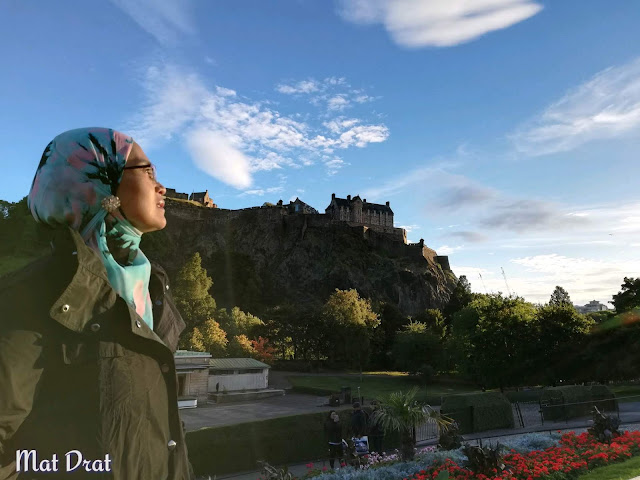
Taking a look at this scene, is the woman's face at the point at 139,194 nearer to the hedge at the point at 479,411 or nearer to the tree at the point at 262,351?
the hedge at the point at 479,411

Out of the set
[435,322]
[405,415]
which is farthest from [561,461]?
[435,322]

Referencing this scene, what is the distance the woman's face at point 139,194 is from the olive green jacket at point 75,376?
0.43m

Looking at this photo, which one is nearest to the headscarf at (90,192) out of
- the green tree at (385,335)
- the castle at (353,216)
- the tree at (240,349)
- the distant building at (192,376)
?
the distant building at (192,376)

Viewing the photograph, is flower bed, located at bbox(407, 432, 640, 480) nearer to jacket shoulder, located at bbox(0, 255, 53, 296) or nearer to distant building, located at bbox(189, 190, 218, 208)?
jacket shoulder, located at bbox(0, 255, 53, 296)

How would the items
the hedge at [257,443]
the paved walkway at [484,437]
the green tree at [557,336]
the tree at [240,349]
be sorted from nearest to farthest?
the paved walkway at [484,437], the hedge at [257,443], the green tree at [557,336], the tree at [240,349]

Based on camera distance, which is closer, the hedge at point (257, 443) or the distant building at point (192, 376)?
the hedge at point (257, 443)

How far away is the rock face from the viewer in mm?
88625

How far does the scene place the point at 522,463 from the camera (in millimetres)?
10000

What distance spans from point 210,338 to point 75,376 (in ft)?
129

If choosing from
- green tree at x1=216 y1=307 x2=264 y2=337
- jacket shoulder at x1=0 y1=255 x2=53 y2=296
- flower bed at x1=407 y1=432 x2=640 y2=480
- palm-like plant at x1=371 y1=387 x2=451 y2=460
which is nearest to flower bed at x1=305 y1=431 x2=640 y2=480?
flower bed at x1=407 y1=432 x2=640 y2=480

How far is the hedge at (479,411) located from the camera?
64.7ft

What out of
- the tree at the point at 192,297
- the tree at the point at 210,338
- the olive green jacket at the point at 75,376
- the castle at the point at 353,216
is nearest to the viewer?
the olive green jacket at the point at 75,376

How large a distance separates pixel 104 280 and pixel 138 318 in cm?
21

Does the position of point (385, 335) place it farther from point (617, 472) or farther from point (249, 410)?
point (617, 472)
